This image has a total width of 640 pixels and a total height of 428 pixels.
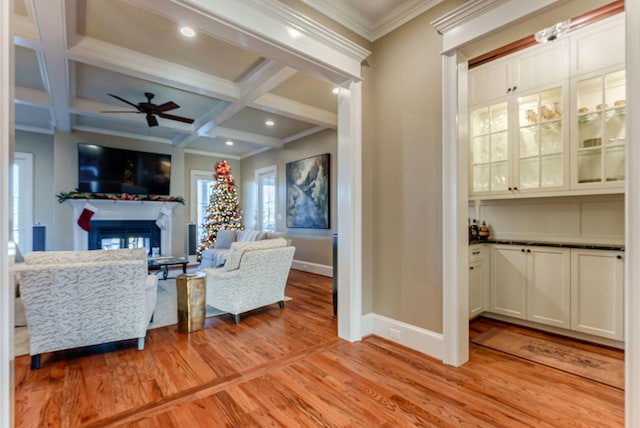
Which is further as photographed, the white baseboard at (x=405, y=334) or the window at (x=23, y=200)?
the window at (x=23, y=200)

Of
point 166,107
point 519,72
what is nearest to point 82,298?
point 166,107

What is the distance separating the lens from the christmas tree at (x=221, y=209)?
7.21 metres

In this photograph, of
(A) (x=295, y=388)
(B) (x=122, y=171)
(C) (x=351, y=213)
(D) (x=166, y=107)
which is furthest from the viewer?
(B) (x=122, y=171)

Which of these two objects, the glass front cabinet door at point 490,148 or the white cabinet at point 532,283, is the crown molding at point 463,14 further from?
the white cabinet at point 532,283

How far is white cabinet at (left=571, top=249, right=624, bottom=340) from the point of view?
2.67 meters

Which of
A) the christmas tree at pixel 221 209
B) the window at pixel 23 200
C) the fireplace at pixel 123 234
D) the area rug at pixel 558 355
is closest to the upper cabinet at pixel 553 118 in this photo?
the area rug at pixel 558 355

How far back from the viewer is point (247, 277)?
133 inches

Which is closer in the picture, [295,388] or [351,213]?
[295,388]

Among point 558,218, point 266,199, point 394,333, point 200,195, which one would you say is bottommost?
point 394,333

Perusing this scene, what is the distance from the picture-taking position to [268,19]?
224cm

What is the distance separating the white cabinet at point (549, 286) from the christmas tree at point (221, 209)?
6.06 meters

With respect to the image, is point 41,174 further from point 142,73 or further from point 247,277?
point 247,277

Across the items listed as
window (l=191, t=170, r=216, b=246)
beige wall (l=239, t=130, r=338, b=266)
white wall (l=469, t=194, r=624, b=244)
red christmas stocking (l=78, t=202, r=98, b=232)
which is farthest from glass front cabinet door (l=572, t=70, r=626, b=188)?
red christmas stocking (l=78, t=202, r=98, b=232)

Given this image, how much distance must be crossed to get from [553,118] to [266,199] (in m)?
6.16
